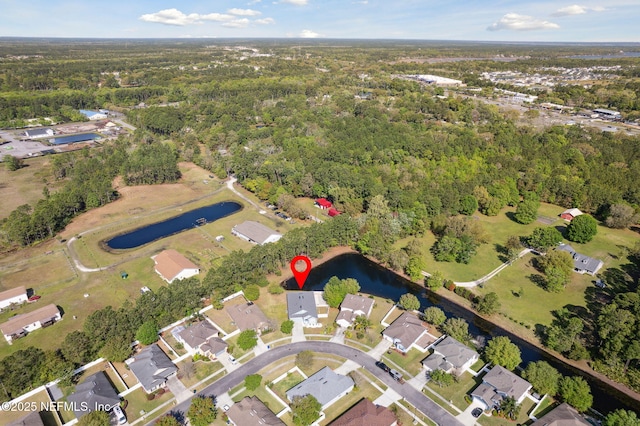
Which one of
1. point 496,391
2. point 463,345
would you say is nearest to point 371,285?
point 463,345

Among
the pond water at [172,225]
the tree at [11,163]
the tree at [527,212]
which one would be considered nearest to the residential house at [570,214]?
the tree at [527,212]

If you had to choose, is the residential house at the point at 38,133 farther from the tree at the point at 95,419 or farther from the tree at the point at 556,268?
the tree at the point at 556,268

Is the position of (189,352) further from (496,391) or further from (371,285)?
(496,391)

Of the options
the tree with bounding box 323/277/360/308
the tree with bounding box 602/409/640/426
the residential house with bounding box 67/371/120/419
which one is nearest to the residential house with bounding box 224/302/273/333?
the tree with bounding box 323/277/360/308

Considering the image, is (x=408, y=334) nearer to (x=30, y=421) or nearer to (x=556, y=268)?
(x=556, y=268)

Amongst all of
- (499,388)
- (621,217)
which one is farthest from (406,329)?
(621,217)

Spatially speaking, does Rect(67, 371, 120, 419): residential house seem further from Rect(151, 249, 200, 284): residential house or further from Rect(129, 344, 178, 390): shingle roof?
Rect(151, 249, 200, 284): residential house
